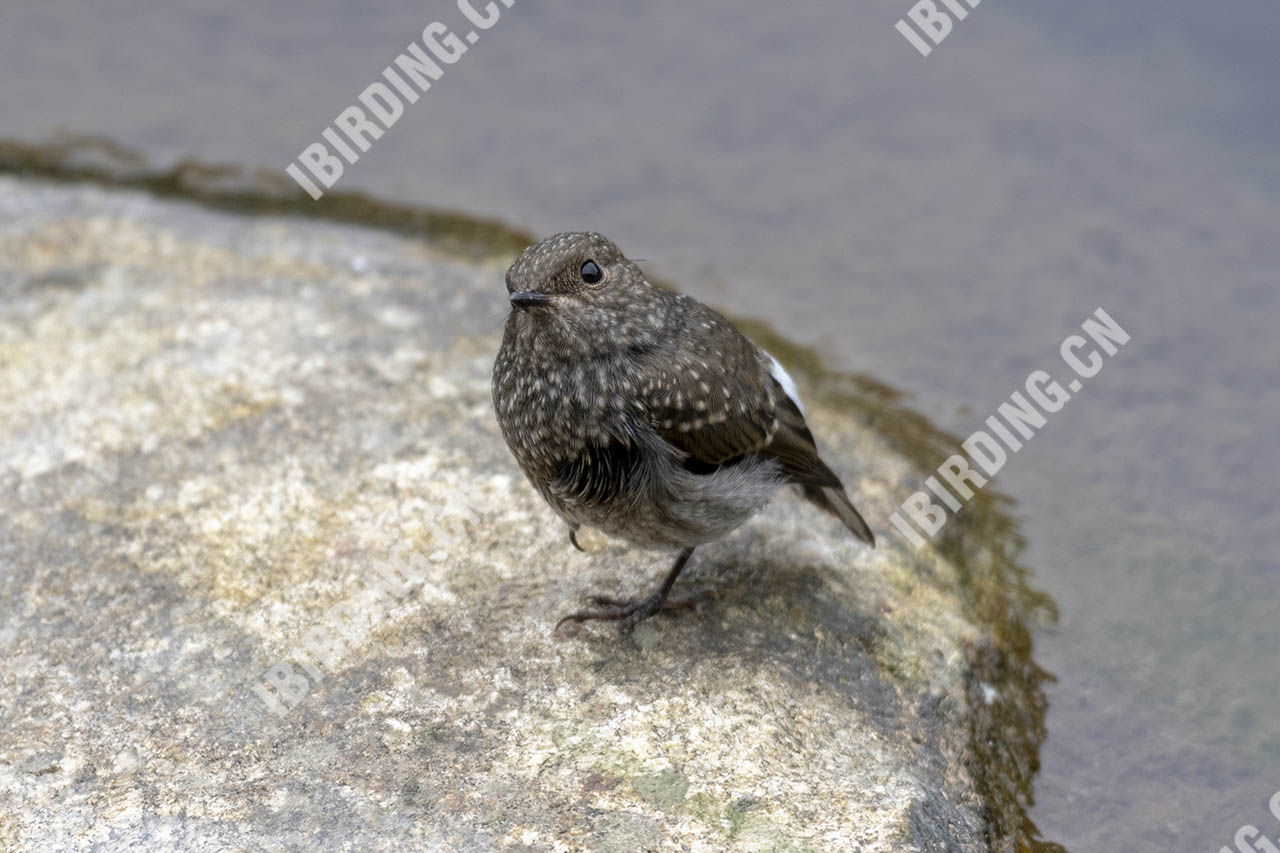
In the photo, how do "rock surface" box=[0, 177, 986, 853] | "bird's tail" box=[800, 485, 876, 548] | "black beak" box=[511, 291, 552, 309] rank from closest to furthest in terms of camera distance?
"rock surface" box=[0, 177, 986, 853] < "black beak" box=[511, 291, 552, 309] < "bird's tail" box=[800, 485, 876, 548]

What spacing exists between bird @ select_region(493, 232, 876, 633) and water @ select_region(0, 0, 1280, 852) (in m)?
1.59

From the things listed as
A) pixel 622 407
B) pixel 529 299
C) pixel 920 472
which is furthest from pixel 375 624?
pixel 920 472

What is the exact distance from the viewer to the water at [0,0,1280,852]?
5.32 metres

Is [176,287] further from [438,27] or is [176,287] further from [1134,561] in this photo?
[1134,561]

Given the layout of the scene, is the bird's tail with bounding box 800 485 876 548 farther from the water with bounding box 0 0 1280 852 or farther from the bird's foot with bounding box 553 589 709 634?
the water with bounding box 0 0 1280 852

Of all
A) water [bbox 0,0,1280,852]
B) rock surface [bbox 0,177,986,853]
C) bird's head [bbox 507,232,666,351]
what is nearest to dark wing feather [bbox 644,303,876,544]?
bird's head [bbox 507,232,666,351]

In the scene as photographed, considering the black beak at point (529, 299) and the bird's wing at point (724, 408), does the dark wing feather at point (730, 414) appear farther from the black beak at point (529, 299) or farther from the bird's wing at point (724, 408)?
the black beak at point (529, 299)

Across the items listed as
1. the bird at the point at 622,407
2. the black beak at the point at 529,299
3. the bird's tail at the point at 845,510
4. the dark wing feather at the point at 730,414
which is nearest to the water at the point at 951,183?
the bird's tail at the point at 845,510

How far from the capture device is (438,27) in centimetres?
786

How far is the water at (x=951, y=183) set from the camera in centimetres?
532

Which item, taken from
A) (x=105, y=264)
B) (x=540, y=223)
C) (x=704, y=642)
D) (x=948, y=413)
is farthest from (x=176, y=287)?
(x=948, y=413)

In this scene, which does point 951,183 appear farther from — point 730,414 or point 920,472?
point 730,414

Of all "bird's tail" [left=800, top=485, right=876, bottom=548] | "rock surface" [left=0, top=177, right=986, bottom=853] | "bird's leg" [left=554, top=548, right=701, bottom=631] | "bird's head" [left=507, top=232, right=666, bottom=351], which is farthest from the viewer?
"bird's tail" [left=800, top=485, right=876, bottom=548]

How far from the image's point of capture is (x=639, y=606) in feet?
13.9
